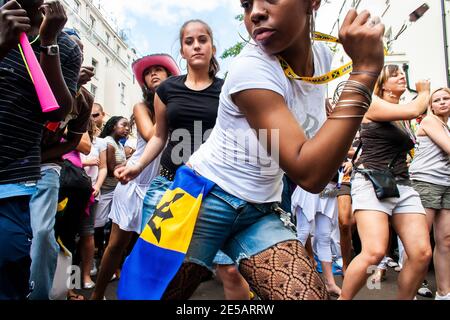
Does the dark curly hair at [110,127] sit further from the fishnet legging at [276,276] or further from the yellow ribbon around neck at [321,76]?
the yellow ribbon around neck at [321,76]

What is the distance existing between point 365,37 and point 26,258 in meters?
1.60

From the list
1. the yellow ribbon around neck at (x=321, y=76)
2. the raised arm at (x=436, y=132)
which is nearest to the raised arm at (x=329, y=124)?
the yellow ribbon around neck at (x=321, y=76)

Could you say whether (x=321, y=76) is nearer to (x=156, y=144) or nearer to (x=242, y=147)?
(x=242, y=147)

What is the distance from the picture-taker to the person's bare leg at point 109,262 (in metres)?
3.17

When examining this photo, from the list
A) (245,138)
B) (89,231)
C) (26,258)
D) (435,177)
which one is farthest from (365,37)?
(89,231)

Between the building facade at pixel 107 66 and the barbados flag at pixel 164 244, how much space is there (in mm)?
22941

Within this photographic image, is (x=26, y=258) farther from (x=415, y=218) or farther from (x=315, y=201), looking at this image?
(x=315, y=201)

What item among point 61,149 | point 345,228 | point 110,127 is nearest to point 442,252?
point 345,228

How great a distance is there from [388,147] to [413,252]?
84cm

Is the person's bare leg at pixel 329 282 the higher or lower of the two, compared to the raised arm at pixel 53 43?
lower

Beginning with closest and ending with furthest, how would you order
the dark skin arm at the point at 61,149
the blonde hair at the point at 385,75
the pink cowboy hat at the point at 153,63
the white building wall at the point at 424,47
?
the dark skin arm at the point at 61,149
the blonde hair at the point at 385,75
the pink cowboy hat at the point at 153,63
the white building wall at the point at 424,47

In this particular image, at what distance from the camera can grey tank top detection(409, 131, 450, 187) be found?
4129 mm

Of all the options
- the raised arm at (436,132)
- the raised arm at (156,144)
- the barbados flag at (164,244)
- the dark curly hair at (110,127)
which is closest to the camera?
Answer: the barbados flag at (164,244)
